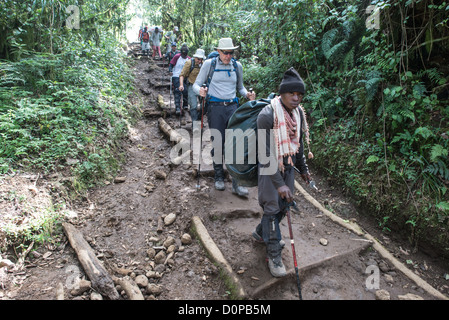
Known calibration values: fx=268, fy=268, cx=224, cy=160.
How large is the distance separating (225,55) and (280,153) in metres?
2.44

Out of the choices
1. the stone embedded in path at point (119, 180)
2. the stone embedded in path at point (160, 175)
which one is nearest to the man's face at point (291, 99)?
the stone embedded in path at point (160, 175)

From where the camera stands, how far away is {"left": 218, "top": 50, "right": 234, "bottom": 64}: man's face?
4655 millimetres

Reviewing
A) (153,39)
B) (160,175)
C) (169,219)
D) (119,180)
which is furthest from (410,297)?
(153,39)

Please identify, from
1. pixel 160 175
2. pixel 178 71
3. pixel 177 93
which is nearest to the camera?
pixel 160 175

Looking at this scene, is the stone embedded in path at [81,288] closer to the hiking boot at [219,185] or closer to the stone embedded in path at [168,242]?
the stone embedded in path at [168,242]

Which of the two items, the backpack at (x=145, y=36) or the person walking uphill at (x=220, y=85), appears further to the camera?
the backpack at (x=145, y=36)

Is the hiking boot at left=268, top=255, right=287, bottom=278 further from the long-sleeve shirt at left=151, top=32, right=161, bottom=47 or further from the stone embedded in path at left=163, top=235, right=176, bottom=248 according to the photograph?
the long-sleeve shirt at left=151, top=32, right=161, bottom=47

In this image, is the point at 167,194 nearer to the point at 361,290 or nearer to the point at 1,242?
the point at 1,242

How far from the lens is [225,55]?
4695 mm

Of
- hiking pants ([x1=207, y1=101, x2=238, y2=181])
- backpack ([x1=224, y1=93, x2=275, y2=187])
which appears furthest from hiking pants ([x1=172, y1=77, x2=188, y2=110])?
backpack ([x1=224, y1=93, x2=275, y2=187])

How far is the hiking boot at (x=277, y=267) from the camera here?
3369 mm

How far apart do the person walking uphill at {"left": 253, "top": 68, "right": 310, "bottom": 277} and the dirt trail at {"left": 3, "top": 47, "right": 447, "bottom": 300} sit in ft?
1.66

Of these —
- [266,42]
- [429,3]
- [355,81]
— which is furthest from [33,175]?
[266,42]

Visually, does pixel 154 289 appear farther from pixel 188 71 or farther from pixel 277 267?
pixel 188 71
